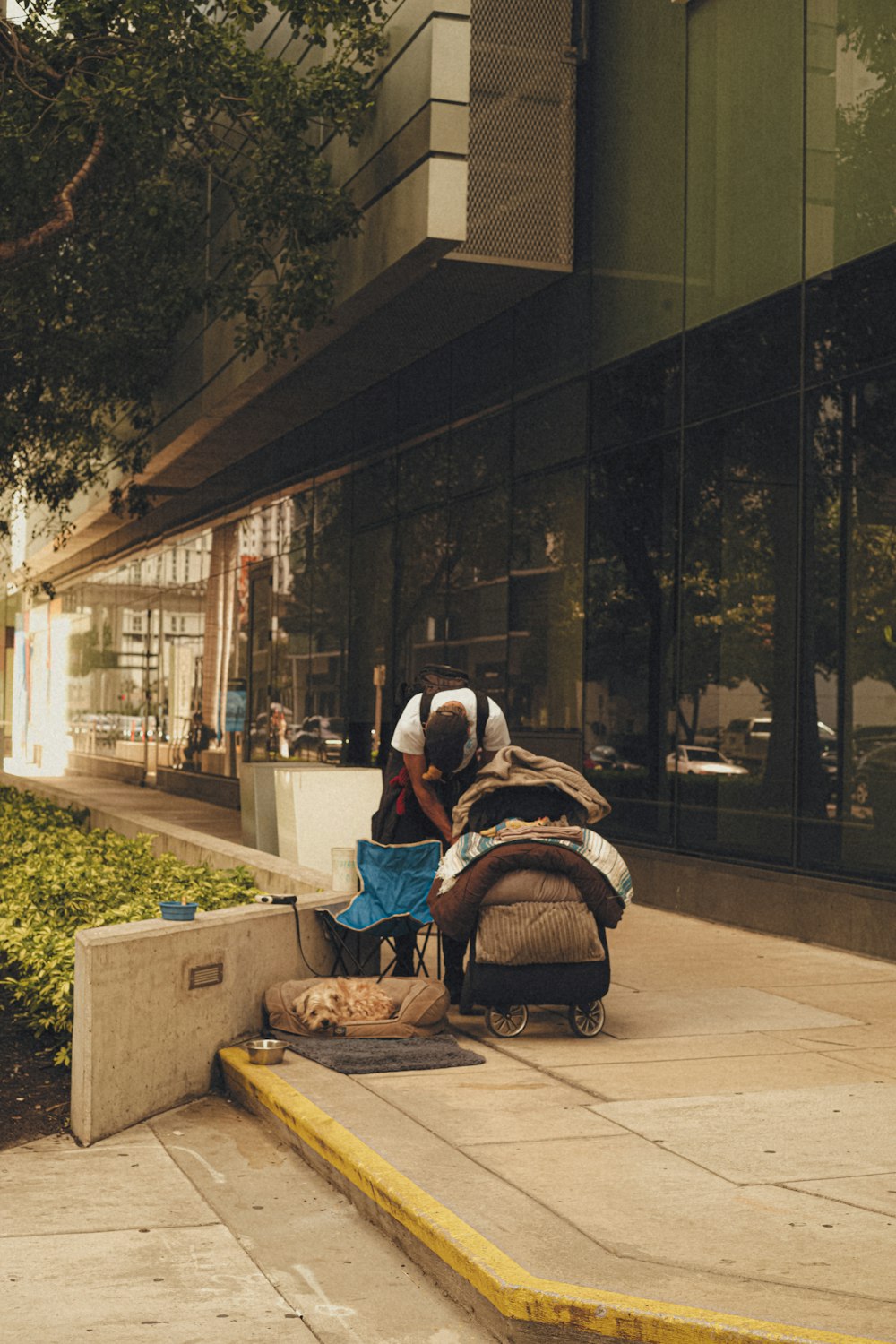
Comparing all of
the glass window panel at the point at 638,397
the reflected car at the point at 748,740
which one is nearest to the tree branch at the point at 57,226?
the glass window panel at the point at 638,397

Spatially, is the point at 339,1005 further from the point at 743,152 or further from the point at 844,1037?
the point at 743,152

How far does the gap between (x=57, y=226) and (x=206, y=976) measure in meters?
9.63

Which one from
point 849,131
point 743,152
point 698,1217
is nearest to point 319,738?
point 743,152

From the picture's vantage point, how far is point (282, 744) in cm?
2581

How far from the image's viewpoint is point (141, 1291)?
480cm

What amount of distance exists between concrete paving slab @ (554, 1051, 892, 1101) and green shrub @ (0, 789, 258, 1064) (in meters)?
2.63

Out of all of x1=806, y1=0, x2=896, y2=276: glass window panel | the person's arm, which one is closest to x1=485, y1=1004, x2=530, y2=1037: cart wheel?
the person's arm

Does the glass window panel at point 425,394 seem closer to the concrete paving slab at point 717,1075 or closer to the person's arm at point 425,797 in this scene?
the person's arm at point 425,797

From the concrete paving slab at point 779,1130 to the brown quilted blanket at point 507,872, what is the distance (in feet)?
4.63

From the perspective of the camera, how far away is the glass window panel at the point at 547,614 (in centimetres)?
1602

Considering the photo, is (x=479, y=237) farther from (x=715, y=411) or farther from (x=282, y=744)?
(x=282, y=744)

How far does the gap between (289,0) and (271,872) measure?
806cm

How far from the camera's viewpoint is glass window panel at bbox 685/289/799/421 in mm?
12773

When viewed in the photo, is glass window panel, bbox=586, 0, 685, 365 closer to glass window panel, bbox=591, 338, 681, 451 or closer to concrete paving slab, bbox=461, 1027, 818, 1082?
glass window panel, bbox=591, 338, 681, 451
